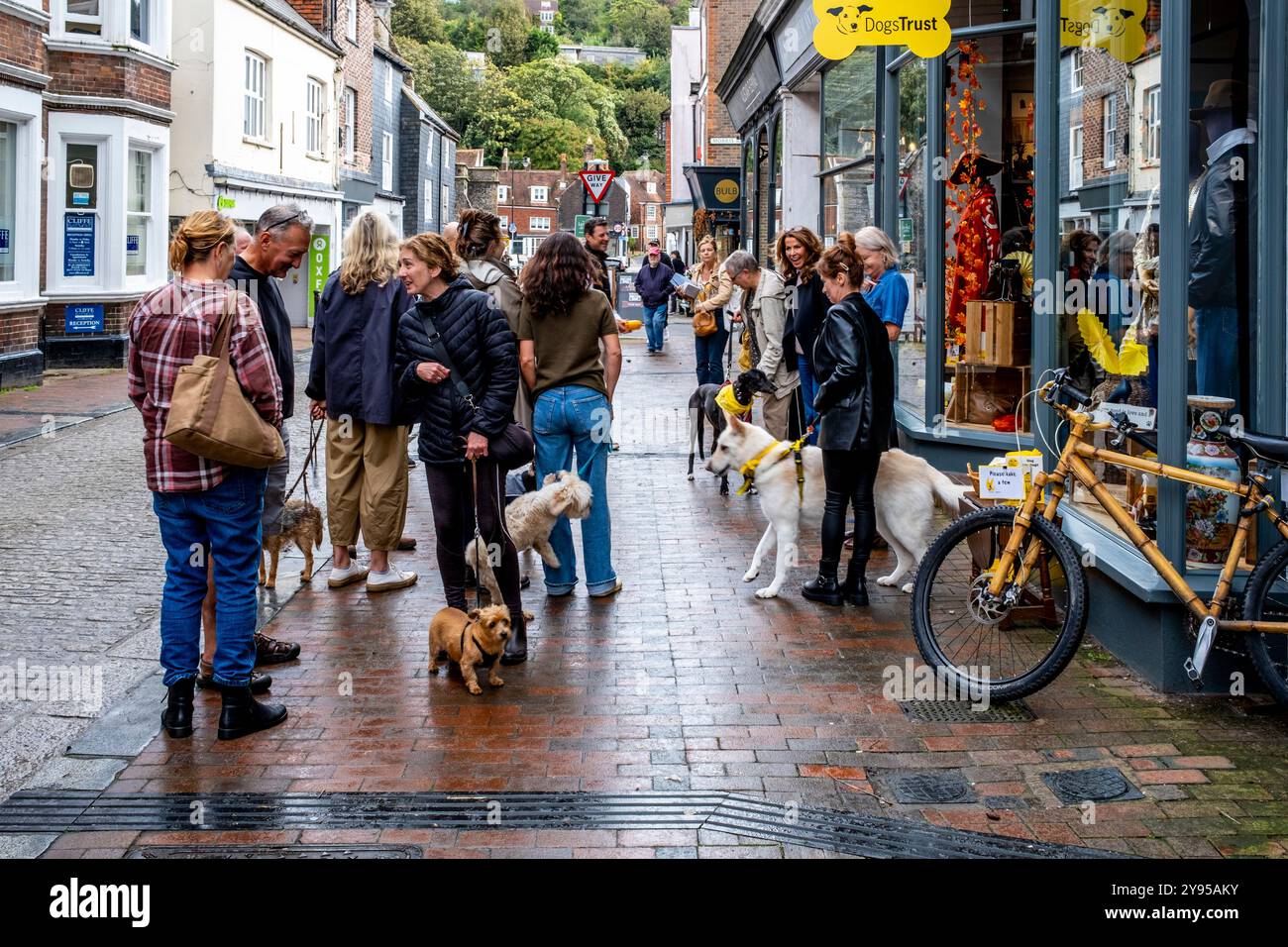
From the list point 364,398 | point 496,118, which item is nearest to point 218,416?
point 364,398

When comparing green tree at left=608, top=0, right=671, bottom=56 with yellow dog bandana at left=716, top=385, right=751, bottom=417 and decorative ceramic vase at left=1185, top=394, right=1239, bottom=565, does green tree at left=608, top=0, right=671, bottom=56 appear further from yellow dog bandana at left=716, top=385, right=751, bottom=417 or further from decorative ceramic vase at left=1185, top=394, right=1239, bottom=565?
decorative ceramic vase at left=1185, top=394, right=1239, bottom=565

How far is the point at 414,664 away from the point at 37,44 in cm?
1501

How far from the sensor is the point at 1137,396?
23.1 ft

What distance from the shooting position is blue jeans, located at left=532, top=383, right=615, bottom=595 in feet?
23.9

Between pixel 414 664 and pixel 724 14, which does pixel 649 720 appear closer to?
pixel 414 664

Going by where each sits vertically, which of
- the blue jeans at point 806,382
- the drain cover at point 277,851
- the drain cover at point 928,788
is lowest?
the drain cover at point 277,851

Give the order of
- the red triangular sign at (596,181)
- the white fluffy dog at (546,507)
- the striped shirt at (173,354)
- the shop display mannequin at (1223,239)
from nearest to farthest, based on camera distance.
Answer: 1. the striped shirt at (173,354)
2. the shop display mannequin at (1223,239)
3. the white fluffy dog at (546,507)
4. the red triangular sign at (596,181)

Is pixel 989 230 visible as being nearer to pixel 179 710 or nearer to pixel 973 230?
pixel 973 230

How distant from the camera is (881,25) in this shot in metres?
8.87

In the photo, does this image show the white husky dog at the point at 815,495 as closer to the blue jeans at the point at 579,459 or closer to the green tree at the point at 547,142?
the blue jeans at the point at 579,459

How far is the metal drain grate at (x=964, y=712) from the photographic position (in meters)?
5.61

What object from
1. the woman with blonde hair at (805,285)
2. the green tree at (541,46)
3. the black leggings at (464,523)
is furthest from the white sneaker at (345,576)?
the green tree at (541,46)

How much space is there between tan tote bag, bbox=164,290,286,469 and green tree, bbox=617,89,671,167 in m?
121

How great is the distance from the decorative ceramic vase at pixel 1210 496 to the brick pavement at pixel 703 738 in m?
0.65
